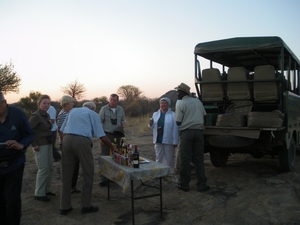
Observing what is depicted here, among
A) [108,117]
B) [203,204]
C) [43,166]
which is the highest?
[108,117]

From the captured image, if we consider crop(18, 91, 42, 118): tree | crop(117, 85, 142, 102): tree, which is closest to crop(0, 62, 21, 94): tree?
crop(18, 91, 42, 118): tree

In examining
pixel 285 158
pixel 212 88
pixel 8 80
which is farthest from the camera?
pixel 8 80

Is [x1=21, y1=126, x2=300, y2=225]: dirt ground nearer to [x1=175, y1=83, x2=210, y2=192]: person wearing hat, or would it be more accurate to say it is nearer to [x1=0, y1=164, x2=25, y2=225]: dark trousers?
[x1=175, y1=83, x2=210, y2=192]: person wearing hat

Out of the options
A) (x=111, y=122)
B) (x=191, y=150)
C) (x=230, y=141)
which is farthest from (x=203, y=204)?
(x=111, y=122)

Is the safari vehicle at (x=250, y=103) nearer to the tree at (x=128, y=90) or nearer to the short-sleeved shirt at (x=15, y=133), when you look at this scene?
the short-sleeved shirt at (x=15, y=133)

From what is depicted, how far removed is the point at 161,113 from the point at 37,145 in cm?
252

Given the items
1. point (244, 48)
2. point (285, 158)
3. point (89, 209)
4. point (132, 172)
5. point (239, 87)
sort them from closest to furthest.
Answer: point (132, 172)
point (89, 209)
point (244, 48)
point (285, 158)
point (239, 87)

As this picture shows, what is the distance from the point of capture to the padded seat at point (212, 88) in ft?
23.6

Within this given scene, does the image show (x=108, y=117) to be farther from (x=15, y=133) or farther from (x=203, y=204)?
(x=15, y=133)

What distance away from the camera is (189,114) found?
19.7 ft

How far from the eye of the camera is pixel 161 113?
683cm

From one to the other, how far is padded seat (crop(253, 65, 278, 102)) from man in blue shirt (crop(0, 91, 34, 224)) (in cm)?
467

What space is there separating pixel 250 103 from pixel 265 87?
0.46 meters

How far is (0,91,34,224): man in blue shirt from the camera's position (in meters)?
3.89
